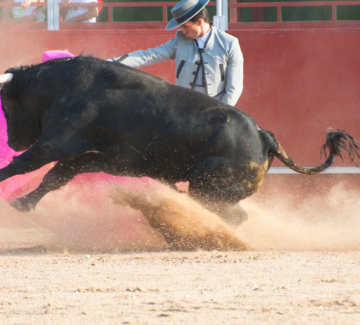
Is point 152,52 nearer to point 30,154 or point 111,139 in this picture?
point 111,139

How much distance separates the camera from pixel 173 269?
3898mm

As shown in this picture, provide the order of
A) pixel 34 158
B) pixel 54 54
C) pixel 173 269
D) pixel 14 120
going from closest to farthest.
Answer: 1. pixel 173 269
2. pixel 34 158
3. pixel 14 120
4. pixel 54 54

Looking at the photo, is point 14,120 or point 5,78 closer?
point 5,78

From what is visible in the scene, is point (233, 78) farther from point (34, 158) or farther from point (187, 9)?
point (34, 158)

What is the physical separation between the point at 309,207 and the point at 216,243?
6.51ft

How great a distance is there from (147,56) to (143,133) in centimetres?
78

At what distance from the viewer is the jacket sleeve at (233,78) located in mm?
4852

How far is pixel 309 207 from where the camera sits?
638cm

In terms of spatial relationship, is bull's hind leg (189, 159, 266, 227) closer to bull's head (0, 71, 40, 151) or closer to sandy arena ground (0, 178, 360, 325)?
sandy arena ground (0, 178, 360, 325)

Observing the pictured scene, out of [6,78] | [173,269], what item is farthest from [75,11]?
[173,269]

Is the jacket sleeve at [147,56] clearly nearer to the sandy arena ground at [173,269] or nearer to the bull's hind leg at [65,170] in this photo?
the bull's hind leg at [65,170]

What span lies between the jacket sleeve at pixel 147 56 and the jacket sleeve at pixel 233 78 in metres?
0.47

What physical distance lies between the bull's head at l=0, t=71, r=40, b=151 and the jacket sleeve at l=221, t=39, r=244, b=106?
1501 millimetres

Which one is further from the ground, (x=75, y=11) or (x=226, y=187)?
(x=75, y=11)
